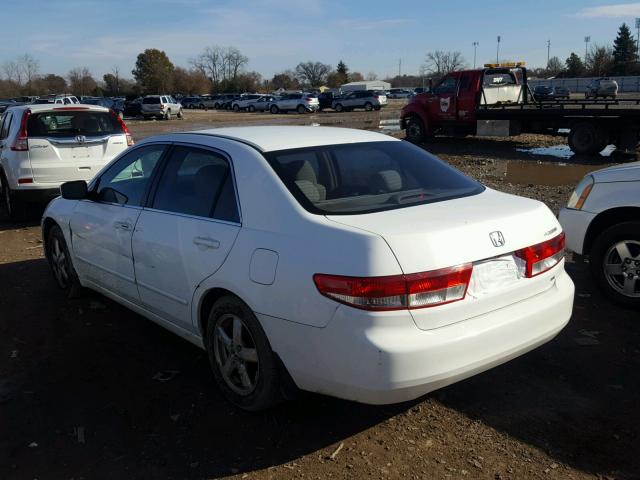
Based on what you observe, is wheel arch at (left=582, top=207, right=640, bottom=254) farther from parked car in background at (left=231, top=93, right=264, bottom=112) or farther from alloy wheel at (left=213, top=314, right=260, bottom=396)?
parked car in background at (left=231, top=93, right=264, bottom=112)

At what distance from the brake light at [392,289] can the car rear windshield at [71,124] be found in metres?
7.38

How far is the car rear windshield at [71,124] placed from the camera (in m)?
8.81

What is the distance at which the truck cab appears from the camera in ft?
59.8

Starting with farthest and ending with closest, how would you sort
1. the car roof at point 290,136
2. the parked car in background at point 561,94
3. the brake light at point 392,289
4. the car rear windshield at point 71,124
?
1. the parked car in background at point 561,94
2. the car rear windshield at point 71,124
3. the car roof at point 290,136
4. the brake light at point 392,289

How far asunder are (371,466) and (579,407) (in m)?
1.38

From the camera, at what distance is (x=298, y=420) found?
3.48m

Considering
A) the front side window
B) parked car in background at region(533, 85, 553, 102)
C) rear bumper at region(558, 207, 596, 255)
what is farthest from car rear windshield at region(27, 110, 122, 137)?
parked car in background at region(533, 85, 553, 102)

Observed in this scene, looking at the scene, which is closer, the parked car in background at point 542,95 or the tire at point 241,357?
the tire at point 241,357

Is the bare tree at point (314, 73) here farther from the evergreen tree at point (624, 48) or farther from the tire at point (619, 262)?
the tire at point (619, 262)

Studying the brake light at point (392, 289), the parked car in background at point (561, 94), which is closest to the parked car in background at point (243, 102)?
the parked car in background at point (561, 94)

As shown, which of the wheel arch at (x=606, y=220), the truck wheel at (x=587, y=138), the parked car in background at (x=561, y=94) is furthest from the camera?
the parked car in background at (x=561, y=94)

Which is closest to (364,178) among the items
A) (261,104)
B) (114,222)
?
Result: (114,222)

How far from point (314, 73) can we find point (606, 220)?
127925 mm

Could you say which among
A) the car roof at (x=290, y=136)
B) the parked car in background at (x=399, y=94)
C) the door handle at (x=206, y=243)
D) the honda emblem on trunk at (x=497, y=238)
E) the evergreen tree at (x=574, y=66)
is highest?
the evergreen tree at (x=574, y=66)
